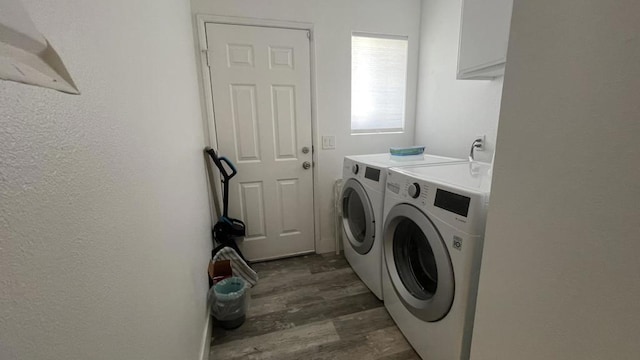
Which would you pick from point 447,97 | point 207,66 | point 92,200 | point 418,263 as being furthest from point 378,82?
point 92,200

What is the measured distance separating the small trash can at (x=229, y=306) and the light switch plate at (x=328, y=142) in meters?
1.29

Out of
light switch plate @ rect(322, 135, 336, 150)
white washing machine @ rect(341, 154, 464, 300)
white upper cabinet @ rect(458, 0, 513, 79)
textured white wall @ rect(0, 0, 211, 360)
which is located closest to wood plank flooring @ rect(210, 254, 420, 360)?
white washing machine @ rect(341, 154, 464, 300)

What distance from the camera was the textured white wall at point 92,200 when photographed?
294mm

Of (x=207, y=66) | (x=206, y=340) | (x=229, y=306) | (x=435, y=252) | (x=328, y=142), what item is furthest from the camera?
(x=328, y=142)

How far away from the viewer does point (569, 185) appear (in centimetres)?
54

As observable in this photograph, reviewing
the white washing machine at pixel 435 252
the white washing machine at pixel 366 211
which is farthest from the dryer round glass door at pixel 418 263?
the white washing machine at pixel 366 211

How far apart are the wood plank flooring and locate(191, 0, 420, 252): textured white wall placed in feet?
1.82

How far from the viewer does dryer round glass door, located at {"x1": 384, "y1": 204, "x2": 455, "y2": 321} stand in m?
1.03

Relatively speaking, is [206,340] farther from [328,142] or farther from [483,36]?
[483,36]

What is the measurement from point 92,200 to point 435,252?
110 centimetres

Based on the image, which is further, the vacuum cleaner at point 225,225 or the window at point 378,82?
the window at point 378,82

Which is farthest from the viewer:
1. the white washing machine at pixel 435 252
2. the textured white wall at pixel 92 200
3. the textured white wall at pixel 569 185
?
the white washing machine at pixel 435 252

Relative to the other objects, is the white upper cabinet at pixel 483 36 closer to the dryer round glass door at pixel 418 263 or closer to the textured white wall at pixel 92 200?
the dryer round glass door at pixel 418 263

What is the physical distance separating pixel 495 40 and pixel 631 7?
2.95ft
